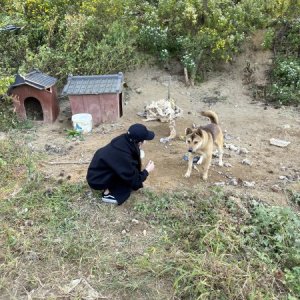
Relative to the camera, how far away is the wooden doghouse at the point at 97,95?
7.16m

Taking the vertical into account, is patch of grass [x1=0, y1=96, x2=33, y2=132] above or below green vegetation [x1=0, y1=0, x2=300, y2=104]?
below

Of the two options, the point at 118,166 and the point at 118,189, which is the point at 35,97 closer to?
the point at 118,189

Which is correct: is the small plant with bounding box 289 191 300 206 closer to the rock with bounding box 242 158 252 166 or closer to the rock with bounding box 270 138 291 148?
the rock with bounding box 242 158 252 166

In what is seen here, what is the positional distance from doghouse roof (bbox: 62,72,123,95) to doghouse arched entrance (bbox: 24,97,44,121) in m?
0.81

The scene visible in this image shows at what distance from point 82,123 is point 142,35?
8.99 ft

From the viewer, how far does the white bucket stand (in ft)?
23.1

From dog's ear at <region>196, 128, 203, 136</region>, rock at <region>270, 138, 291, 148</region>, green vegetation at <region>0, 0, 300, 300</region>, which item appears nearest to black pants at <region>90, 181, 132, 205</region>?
green vegetation at <region>0, 0, 300, 300</region>

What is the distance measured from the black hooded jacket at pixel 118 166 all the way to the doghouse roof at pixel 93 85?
8.56 feet

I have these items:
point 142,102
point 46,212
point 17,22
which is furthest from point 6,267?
point 17,22

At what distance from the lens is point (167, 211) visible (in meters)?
4.80

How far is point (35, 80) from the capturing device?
23.5 ft

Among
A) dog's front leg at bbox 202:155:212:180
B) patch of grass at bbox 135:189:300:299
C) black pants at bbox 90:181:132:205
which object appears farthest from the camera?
dog's front leg at bbox 202:155:212:180

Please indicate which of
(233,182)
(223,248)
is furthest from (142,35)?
(223,248)

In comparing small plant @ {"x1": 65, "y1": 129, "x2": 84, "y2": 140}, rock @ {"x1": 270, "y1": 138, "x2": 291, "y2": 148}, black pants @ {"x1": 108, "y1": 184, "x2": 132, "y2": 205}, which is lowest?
small plant @ {"x1": 65, "y1": 129, "x2": 84, "y2": 140}
